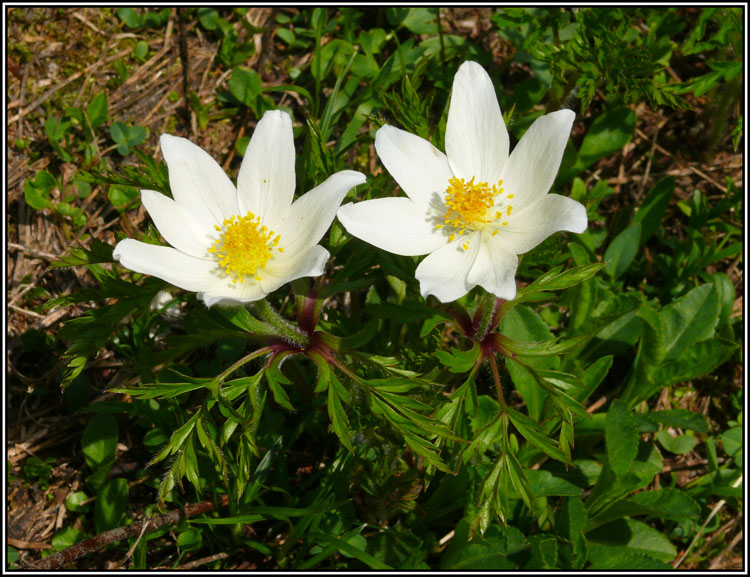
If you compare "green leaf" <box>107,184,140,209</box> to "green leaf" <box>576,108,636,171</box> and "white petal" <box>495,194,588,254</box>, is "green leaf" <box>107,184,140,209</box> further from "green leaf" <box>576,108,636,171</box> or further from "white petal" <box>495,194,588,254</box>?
"green leaf" <box>576,108,636,171</box>

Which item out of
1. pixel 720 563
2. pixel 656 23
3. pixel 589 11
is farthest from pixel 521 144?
pixel 720 563

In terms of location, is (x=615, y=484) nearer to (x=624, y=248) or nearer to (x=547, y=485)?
(x=547, y=485)

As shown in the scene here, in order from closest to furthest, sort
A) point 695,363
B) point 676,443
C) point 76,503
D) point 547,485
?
point 547,485, point 76,503, point 695,363, point 676,443

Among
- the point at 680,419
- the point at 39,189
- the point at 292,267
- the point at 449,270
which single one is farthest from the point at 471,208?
the point at 39,189

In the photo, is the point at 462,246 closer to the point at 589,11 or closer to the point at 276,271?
the point at 276,271

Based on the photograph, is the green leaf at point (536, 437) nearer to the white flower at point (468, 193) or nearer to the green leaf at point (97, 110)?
the white flower at point (468, 193)

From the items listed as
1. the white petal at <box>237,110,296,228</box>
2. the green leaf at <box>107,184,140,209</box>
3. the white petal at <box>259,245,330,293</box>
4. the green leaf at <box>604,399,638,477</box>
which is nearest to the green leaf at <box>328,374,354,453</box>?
the white petal at <box>259,245,330,293</box>
